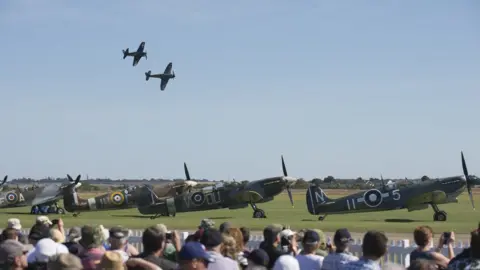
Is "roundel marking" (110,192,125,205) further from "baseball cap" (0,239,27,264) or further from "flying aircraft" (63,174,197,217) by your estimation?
"baseball cap" (0,239,27,264)

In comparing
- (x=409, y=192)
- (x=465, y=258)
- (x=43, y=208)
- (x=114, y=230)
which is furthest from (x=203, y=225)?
(x=43, y=208)

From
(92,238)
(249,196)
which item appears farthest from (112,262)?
(249,196)

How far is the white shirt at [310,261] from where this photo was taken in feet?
27.2

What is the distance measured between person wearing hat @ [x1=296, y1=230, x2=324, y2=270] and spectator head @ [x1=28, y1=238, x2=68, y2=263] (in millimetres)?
2903

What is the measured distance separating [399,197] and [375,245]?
30512 mm

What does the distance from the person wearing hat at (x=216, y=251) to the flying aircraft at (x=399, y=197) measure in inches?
1121

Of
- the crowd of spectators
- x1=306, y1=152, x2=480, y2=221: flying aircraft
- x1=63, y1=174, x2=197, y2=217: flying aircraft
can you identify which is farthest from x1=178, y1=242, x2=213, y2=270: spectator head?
x1=63, y1=174, x2=197, y2=217: flying aircraft

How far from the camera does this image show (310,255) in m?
8.39

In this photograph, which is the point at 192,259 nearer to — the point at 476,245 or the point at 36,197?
the point at 476,245

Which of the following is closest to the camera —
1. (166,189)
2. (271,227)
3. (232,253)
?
(232,253)

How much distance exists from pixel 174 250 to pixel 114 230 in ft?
4.15

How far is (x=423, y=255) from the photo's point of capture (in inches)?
326

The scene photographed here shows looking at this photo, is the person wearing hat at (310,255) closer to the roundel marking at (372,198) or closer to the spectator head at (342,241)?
the spectator head at (342,241)

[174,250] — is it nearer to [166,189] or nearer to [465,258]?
[465,258]
